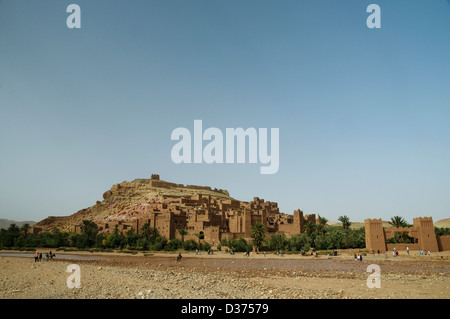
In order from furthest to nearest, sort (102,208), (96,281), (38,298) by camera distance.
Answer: (102,208), (96,281), (38,298)

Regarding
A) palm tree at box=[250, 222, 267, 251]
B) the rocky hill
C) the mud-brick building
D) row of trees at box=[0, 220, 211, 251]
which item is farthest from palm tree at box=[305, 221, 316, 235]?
the rocky hill

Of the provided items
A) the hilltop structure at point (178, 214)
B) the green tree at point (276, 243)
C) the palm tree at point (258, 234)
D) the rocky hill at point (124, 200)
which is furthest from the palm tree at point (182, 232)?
the rocky hill at point (124, 200)

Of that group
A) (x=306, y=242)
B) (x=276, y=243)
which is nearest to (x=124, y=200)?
(x=276, y=243)

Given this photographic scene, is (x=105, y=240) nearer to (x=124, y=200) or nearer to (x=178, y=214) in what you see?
(x=178, y=214)

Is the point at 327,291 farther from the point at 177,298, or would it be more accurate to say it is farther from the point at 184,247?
the point at 184,247

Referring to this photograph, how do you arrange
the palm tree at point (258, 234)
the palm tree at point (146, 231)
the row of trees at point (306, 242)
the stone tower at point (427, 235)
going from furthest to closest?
the palm tree at point (146, 231) → the row of trees at point (306, 242) → the palm tree at point (258, 234) → the stone tower at point (427, 235)

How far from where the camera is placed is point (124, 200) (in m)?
91.9

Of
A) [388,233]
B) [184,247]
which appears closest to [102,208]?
[184,247]

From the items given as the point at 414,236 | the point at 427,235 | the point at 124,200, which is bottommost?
the point at 414,236

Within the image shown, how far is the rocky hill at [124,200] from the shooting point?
83.9 m

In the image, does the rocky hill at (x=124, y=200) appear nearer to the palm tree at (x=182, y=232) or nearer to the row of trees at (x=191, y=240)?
the row of trees at (x=191, y=240)

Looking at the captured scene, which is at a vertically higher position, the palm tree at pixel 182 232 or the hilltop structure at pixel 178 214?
the hilltop structure at pixel 178 214

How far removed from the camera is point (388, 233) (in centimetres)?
4238
